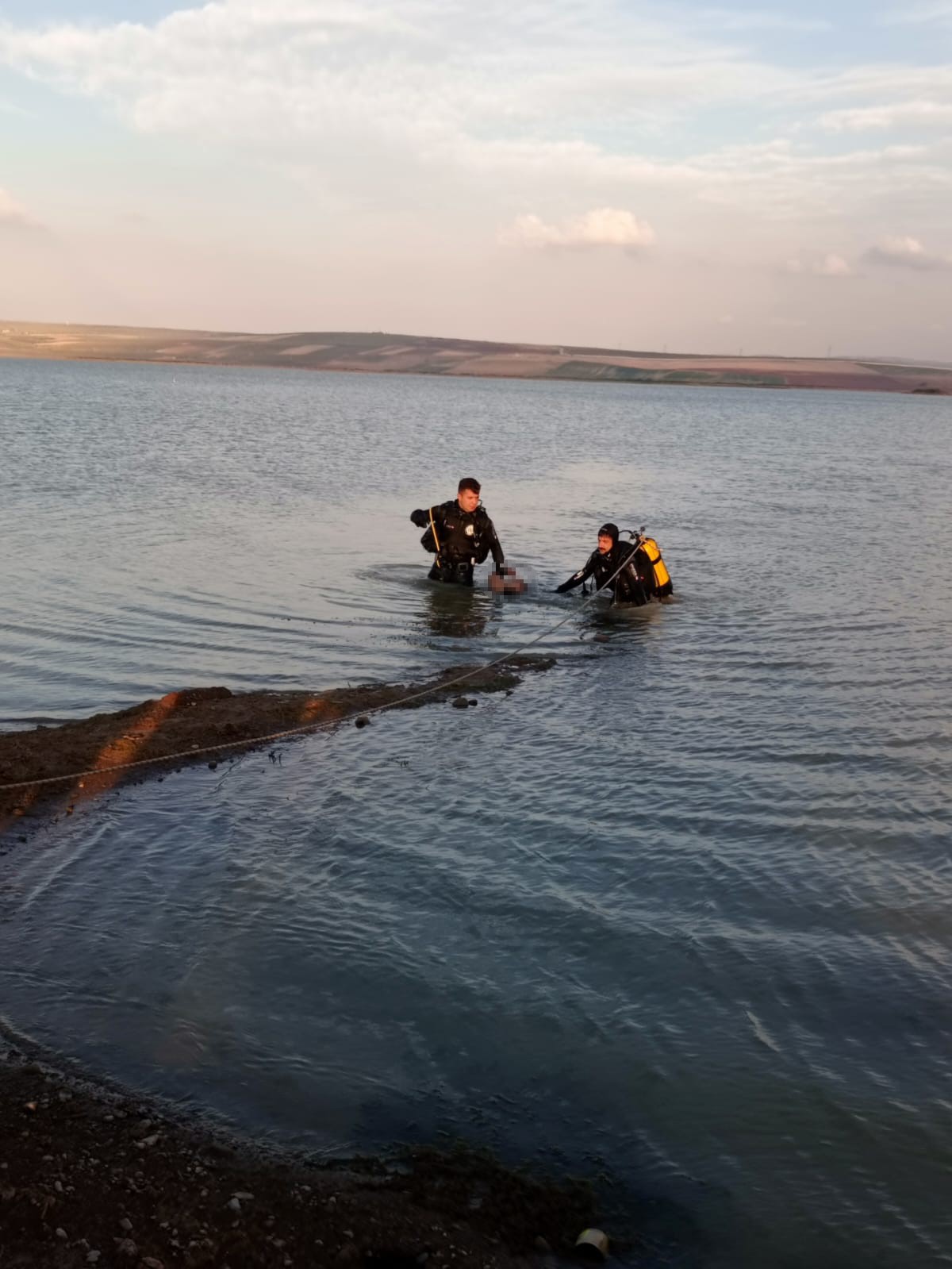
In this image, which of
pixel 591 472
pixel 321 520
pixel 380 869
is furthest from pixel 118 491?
pixel 380 869

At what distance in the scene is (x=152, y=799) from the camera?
8523mm

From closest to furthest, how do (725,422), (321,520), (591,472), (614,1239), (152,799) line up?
(614,1239)
(152,799)
(321,520)
(591,472)
(725,422)

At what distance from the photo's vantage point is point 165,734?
31.5 feet

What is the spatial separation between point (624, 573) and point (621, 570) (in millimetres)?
78

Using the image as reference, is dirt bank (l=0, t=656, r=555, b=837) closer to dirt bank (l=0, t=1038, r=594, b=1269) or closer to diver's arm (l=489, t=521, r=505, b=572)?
dirt bank (l=0, t=1038, r=594, b=1269)

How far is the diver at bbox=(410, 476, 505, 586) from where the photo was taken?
54.3 ft

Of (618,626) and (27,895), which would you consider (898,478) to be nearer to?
(618,626)

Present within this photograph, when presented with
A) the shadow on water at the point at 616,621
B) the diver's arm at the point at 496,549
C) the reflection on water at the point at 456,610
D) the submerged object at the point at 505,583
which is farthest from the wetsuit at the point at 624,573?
the reflection on water at the point at 456,610

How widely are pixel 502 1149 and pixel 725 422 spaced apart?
86928mm

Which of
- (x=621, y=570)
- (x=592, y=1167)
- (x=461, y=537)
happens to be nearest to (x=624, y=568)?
(x=621, y=570)

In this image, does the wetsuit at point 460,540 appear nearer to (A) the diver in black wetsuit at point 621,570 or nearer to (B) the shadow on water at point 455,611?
(B) the shadow on water at point 455,611

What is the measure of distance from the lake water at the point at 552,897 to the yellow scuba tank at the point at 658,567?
0.38 metres

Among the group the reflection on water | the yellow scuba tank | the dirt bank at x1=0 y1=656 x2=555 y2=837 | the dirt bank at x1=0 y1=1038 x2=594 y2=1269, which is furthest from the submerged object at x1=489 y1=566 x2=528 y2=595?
the dirt bank at x1=0 y1=1038 x2=594 y2=1269

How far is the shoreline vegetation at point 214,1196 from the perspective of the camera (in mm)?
3998
